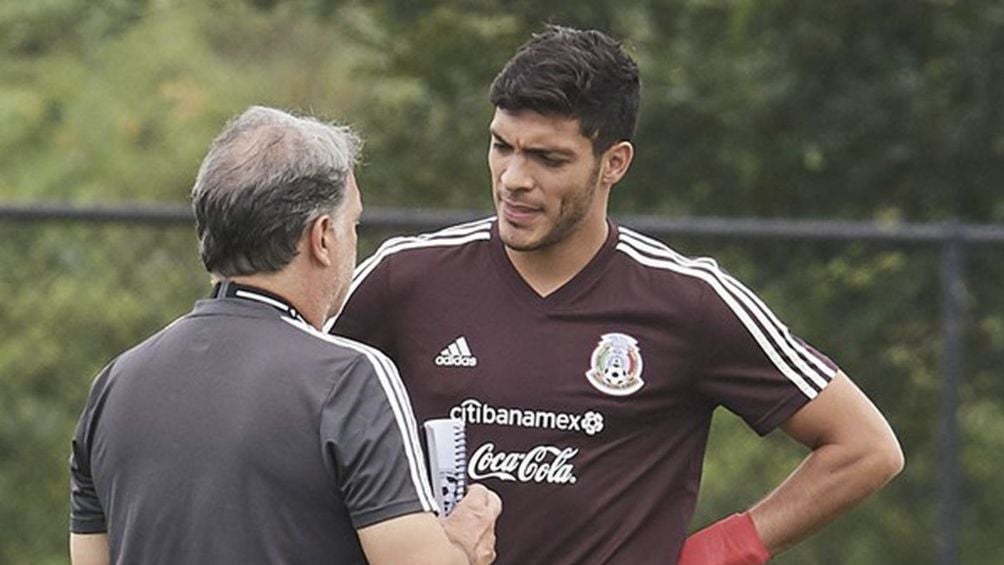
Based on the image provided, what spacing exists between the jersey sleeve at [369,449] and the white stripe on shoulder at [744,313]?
3.34 ft

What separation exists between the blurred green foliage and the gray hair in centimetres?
376

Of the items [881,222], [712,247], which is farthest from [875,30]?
[712,247]

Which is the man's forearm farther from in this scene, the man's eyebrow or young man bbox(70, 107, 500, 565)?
young man bbox(70, 107, 500, 565)

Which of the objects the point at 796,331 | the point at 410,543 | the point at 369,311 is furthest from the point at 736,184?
the point at 410,543

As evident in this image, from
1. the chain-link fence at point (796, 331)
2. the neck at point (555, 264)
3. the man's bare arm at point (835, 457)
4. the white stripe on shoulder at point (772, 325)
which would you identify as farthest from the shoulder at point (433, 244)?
the chain-link fence at point (796, 331)

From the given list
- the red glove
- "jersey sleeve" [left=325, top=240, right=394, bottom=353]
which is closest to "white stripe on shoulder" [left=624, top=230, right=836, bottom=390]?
the red glove

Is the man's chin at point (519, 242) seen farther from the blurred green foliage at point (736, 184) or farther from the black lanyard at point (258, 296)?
the blurred green foliage at point (736, 184)

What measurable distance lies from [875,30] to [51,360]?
3.37 meters

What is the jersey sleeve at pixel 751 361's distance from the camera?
4039 mm

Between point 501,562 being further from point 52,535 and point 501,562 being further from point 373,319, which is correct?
point 52,535

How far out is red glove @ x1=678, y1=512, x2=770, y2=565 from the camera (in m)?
4.16

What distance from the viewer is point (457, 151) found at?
26.9 ft

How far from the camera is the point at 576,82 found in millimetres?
3982

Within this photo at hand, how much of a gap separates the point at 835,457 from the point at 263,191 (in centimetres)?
147
